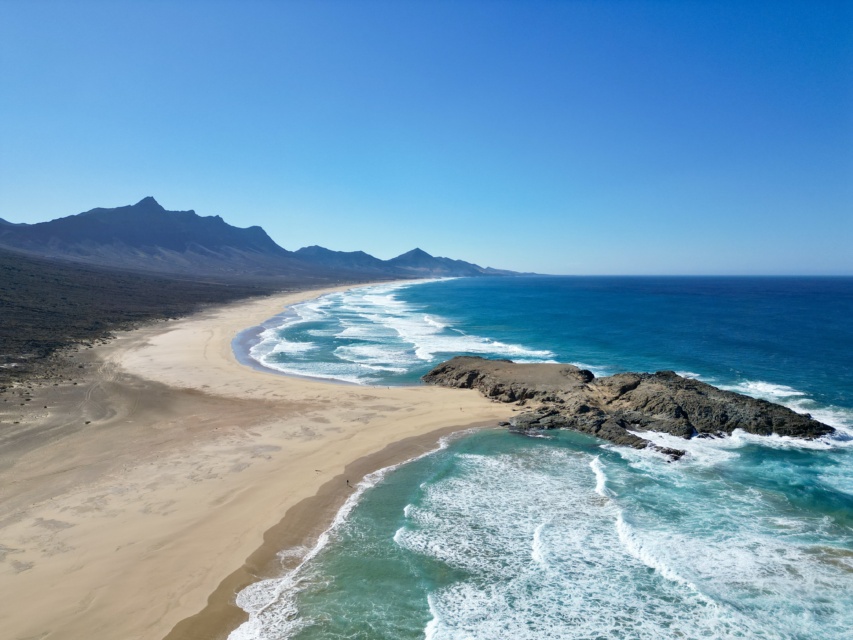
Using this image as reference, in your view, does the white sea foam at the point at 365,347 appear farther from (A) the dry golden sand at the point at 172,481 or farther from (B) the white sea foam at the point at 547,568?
(B) the white sea foam at the point at 547,568

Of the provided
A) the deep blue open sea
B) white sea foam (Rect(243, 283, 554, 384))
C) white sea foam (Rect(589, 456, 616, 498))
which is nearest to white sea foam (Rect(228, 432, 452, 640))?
the deep blue open sea

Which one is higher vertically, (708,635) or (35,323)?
(35,323)

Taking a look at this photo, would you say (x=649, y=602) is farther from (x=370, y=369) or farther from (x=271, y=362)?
(x=271, y=362)

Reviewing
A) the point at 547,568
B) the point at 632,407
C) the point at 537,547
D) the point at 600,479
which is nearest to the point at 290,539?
the point at 537,547

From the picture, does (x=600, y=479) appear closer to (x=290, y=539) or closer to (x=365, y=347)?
(x=290, y=539)

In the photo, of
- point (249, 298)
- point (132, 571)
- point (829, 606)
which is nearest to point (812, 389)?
point (829, 606)

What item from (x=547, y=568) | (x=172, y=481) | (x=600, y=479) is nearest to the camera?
(x=547, y=568)
